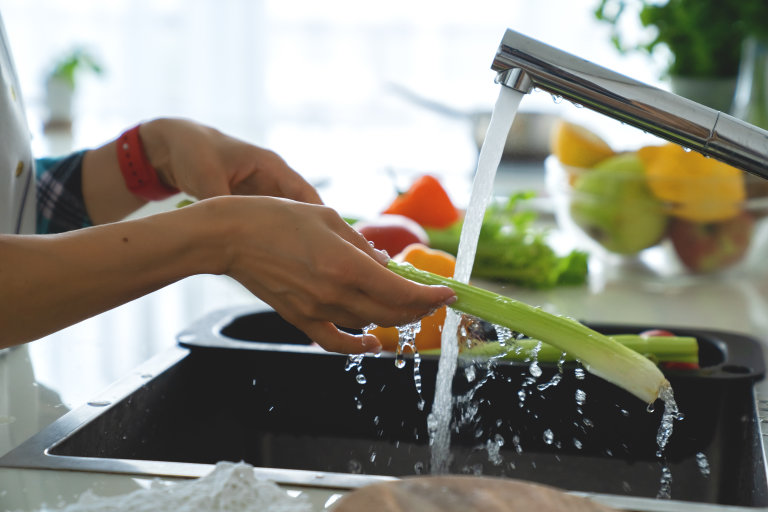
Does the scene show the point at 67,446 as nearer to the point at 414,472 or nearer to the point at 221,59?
the point at 414,472

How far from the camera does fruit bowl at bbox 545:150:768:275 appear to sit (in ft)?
4.33

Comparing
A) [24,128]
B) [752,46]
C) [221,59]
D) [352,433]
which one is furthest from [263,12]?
[352,433]

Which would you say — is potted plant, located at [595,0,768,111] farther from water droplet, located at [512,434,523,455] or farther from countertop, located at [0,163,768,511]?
water droplet, located at [512,434,523,455]

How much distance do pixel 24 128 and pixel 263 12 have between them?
3.50 m

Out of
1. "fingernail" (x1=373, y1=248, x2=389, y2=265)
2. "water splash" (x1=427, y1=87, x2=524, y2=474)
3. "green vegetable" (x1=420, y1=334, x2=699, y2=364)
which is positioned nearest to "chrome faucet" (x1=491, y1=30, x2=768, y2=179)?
"water splash" (x1=427, y1=87, x2=524, y2=474)

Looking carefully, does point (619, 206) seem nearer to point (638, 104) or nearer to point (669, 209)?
point (669, 209)

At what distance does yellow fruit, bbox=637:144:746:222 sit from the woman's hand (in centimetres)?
63

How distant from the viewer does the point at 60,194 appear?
1.17 m

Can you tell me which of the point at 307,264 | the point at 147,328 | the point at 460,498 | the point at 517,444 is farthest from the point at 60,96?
the point at 460,498

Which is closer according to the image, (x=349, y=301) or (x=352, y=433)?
(x=349, y=301)

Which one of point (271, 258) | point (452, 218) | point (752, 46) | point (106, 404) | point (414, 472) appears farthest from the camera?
point (752, 46)

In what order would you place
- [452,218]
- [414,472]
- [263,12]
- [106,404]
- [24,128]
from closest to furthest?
[106,404] → [414,472] → [24,128] → [452,218] → [263,12]

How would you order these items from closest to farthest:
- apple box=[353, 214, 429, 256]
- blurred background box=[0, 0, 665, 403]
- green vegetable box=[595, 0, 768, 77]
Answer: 1. apple box=[353, 214, 429, 256]
2. green vegetable box=[595, 0, 768, 77]
3. blurred background box=[0, 0, 665, 403]

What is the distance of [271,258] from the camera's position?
25.5 inches
